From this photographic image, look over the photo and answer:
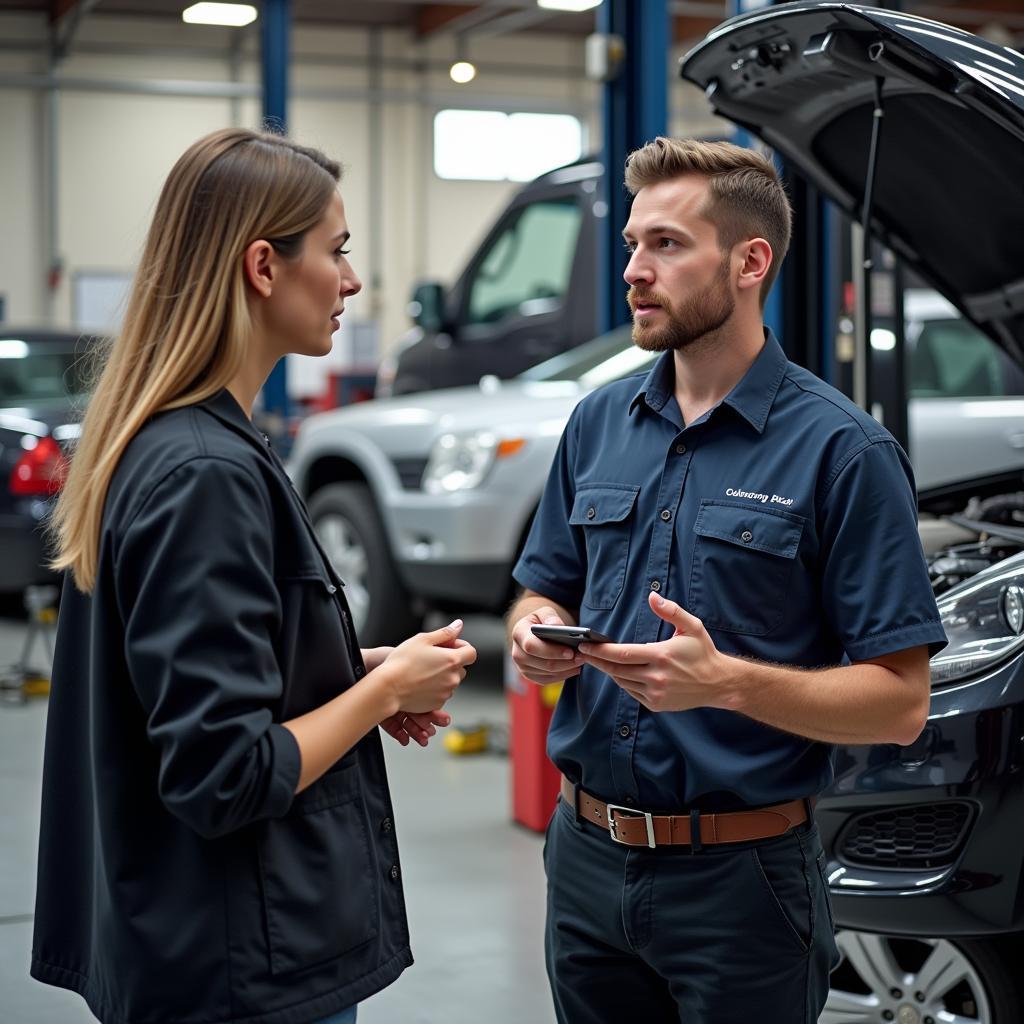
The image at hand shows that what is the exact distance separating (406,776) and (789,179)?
8.03 feet

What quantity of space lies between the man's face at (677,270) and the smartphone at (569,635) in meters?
0.40

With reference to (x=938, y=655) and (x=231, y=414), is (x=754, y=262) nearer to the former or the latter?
(x=231, y=414)

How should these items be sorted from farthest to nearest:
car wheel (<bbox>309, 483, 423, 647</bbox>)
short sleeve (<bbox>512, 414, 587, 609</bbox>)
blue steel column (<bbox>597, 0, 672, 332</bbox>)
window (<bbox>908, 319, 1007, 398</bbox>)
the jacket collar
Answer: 1. blue steel column (<bbox>597, 0, 672, 332</bbox>)
2. car wheel (<bbox>309, 483, 423, 647</bbox>)
3. window (<bbox>908, 319, 1007, 398</bbox>)
4. short sleeve (<bbox>512, 414, 587, 609</bbox>)
5. the jacket collar

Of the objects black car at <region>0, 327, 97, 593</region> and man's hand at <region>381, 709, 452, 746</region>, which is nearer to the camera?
man's hand at <region>381, 709, 452, 746</region>

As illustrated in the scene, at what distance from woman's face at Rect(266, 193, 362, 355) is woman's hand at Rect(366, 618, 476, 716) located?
13.7 inches

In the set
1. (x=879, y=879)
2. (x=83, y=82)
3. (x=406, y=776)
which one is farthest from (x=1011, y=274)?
(x=83, y=82)

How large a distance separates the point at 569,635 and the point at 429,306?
7.25 metres

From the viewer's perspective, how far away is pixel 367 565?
22.1 feet

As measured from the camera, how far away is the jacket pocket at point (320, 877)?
1.55 meters

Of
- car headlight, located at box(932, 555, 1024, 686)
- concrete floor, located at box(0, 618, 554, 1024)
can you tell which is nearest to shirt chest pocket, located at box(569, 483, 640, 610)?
car headlight, located at box(932, 555, 1024, 686)

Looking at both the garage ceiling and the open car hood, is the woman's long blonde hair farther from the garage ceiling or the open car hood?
the garage ceiling

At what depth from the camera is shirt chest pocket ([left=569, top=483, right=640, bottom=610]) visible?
2.01 m

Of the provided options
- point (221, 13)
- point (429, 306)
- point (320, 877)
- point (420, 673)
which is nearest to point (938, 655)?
point (420, 673)

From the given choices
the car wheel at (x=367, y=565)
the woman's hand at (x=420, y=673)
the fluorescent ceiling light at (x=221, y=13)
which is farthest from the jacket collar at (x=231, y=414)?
the fluorescent ceiling light at (x=221, y=13)
